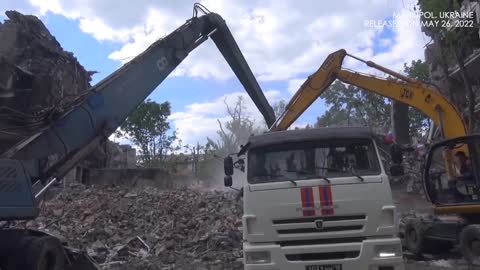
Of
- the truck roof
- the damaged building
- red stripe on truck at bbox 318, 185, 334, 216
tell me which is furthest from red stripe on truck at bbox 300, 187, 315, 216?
the damaged building

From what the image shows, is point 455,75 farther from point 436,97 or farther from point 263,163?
point 263,163

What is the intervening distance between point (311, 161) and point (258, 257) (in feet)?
5.18

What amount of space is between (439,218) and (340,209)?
4967 millimetres

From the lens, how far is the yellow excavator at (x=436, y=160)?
1019 cm

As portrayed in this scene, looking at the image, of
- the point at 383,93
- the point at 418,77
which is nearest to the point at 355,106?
the point at 418,77

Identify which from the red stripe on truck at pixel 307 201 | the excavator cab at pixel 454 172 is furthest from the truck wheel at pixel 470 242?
the red stripe on truck at pixel 307 201

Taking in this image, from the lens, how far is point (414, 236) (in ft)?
40.0

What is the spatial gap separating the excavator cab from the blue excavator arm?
549cm

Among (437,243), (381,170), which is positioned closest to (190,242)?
(437,243)

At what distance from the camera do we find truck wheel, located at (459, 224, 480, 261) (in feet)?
31.6

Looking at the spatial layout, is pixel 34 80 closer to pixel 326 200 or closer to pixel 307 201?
pixel 307 201

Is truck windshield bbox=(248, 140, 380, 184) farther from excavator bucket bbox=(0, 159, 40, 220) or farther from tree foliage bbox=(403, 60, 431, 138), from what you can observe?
tree foliage bbox=(403, 60, 431, 138)

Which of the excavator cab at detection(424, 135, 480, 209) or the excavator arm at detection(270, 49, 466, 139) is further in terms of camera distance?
the excavator arm at detection(270, 49, 466, 139)

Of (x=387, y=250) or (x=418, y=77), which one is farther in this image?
(x=418, y=77)
